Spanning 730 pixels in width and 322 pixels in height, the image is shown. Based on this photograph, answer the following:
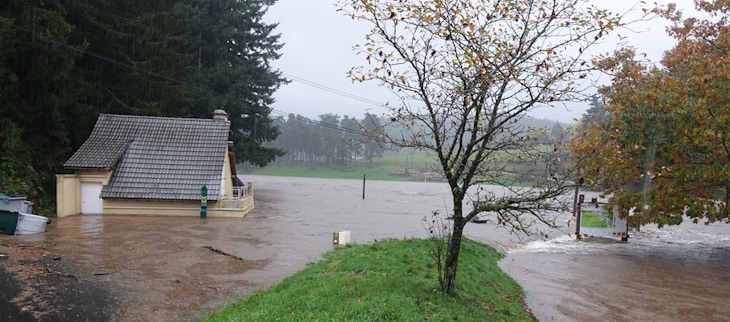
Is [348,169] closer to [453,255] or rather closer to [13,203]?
[13,203]

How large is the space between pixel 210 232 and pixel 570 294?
12.4 metres

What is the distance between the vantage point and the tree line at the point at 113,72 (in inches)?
783

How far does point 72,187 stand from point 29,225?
6001mm

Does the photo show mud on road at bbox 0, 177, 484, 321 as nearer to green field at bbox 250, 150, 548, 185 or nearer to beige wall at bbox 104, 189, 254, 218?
beige wall at bbox 104, 189, 254, 218

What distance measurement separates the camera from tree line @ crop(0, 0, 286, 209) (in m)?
19.9

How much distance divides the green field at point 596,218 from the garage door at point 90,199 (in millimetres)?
22809

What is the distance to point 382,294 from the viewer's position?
27.3 feet

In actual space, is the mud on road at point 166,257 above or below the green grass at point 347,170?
above

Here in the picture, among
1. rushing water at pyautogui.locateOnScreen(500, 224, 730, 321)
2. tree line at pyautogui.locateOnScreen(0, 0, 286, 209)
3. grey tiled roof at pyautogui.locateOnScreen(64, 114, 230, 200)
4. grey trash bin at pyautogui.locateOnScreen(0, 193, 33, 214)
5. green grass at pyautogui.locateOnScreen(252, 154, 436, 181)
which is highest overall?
tree line at pyautogui.locateOnScreen(0, 0, 286, 209)

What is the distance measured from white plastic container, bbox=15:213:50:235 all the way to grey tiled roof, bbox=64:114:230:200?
580 centimetres

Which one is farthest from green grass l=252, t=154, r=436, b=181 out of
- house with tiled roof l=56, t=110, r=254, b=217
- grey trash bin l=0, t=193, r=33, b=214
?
grey trash bin l=0, t=193, r=33, b=214

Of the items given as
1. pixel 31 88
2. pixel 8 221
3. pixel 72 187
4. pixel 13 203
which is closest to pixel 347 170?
pixel 72 187

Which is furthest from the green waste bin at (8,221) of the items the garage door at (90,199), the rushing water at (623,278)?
the rushing water at (623,278)

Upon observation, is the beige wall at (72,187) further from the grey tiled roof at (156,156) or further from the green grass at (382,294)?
the green grass at (382,294)
